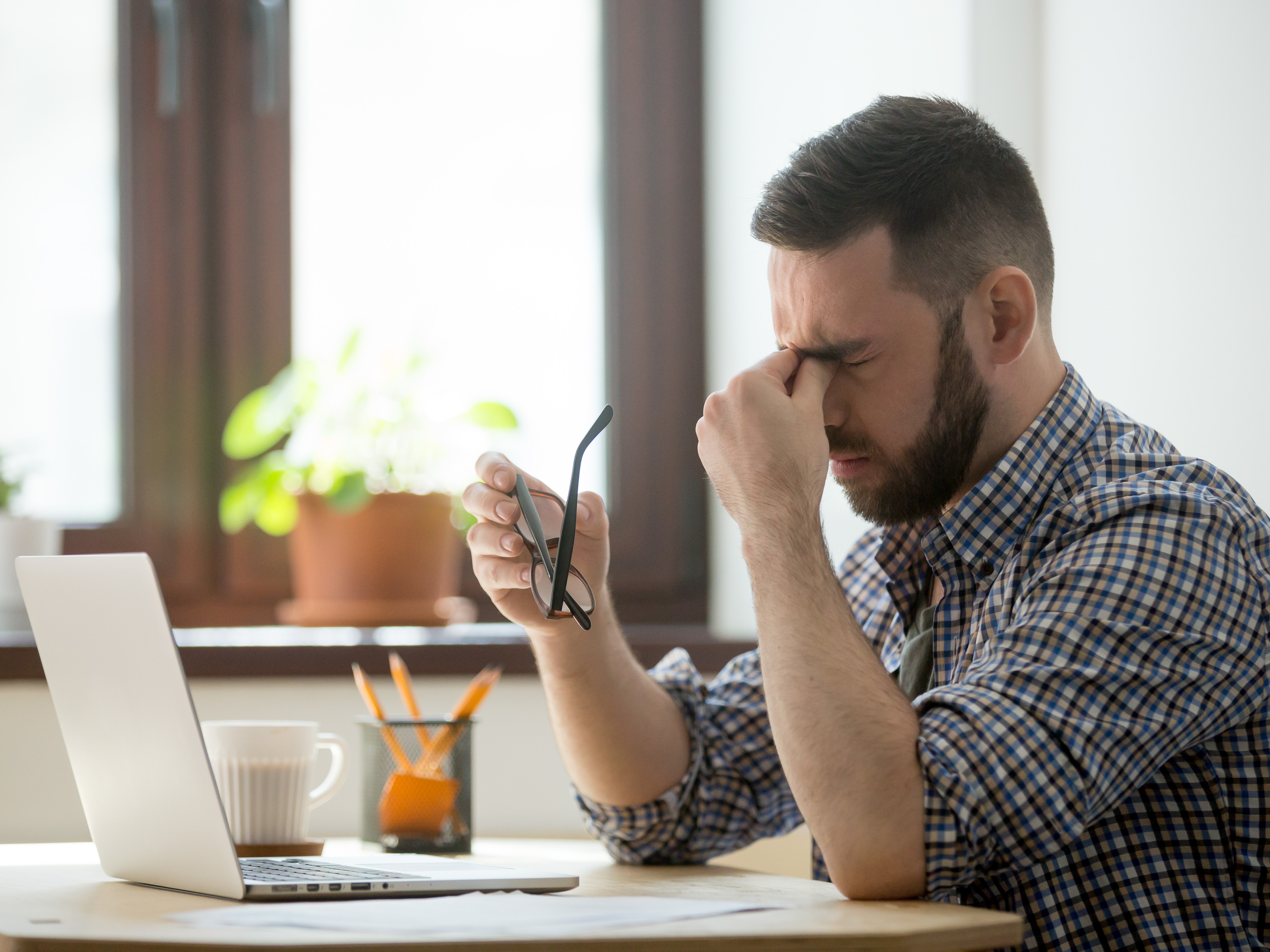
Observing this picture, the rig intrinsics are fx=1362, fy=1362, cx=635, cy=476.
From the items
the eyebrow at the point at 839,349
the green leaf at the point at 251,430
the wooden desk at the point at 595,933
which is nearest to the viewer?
the wooden desk at the point at 595,933

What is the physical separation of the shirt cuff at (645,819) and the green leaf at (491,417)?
77 centimetres

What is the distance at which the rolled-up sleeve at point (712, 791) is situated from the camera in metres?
1.27

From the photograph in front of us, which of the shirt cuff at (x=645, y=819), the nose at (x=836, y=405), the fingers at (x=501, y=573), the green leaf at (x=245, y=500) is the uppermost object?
the nose at (x=836, y=405)

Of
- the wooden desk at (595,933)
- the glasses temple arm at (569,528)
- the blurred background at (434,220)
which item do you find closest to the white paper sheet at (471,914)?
the wooden desk at (595,933)

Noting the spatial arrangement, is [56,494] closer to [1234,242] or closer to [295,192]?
[295,192]

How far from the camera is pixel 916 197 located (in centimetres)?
118

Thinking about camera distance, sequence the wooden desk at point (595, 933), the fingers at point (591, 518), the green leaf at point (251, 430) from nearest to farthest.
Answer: the wooden desk at point (595, 933) → the fingers at point (591, 518) → the green leaf at point (251, 430)

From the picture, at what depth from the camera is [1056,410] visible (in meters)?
1.18

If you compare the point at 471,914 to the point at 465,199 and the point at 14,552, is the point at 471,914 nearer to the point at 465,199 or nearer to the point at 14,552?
the point at 14,552

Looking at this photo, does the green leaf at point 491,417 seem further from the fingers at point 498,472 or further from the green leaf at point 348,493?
the fingers at point 498,472

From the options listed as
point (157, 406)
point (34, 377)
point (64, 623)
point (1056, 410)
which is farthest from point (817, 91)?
point (64, 623)

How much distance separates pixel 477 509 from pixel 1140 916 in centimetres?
62

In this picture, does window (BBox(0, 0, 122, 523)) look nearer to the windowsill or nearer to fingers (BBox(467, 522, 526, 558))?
the windowsill

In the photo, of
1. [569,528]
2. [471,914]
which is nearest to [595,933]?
[471,914]
